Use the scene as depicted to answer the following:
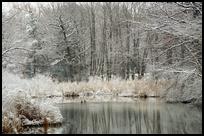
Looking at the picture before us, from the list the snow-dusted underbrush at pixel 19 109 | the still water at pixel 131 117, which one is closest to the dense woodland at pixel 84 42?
the still water at pixel 131 117

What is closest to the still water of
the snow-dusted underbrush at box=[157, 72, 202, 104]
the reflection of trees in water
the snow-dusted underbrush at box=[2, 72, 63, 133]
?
the reflection of trees in water

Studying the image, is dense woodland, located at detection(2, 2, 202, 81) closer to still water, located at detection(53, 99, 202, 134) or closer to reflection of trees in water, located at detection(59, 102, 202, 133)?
still water, located at detection(53, 99, 202, 134)

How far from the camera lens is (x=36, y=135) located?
40.0ft

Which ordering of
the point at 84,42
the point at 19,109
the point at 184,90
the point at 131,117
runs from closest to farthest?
the point at 19,109
the point at 131,117
the point at 184,90
the point at 84,42

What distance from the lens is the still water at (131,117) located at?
13.9m

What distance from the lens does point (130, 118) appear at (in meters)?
16.6

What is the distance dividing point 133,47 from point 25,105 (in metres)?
23.1

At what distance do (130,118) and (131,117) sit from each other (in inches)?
10.1

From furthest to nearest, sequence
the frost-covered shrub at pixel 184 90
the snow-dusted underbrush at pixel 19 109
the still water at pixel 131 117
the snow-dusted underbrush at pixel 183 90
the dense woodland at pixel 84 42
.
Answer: the dense woodland at pixel 84 42, the snow-dusted underbrush at pixel 183 90, the frost-covered shrub at pixel 184 90, the still water at pixel 131 117, the snow-dusted underbrush at pixel 19 109

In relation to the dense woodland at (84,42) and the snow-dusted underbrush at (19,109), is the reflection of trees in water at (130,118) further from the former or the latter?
the dense woodland at (84,42)

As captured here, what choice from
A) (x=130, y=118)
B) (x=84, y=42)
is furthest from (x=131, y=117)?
(x=84, y=42)

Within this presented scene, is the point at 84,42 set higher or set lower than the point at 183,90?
higher

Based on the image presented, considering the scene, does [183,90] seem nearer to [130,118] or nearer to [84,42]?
[130,118]

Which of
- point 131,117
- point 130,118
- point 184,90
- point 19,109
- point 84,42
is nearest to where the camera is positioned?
point 19,109
